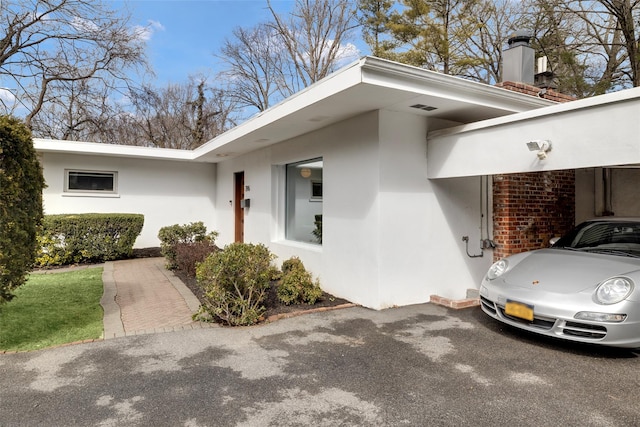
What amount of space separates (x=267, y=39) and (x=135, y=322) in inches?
748

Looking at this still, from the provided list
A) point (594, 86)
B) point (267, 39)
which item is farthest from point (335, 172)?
point (267, 39)

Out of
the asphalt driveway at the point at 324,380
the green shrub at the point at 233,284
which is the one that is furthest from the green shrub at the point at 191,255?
the asphalt driveway at the point at 324,380

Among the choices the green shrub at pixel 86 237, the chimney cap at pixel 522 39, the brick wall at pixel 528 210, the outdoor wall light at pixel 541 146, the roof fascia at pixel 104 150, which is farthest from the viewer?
the roof fascia at pixel 104 150

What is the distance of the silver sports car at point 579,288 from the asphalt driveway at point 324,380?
0.85 ft

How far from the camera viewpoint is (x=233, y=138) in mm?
7602

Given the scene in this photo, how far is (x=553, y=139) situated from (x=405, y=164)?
1814mm

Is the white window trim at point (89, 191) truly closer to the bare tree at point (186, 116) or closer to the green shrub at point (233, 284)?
the green shrub at point (233, 284)

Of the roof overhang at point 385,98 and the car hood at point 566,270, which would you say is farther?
the roof overhang at point 385,98

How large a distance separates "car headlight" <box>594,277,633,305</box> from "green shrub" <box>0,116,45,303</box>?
549cm

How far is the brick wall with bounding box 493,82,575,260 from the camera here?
583 cm

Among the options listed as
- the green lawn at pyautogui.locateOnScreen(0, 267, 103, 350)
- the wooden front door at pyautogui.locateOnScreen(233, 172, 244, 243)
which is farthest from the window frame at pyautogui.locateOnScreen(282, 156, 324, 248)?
the green lawn at pyautogui.locateOnScreen(0, 267, 103, 350)

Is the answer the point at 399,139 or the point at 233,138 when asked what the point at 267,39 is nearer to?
the point at 233,138

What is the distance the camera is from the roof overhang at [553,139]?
3.43m

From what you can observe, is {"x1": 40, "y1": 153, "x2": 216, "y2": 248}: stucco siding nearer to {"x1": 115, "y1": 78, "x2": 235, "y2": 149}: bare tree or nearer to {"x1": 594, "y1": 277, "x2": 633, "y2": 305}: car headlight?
{"x1": 594, "y1": 277, "x2": 633, "y2": 305}: car headlight
